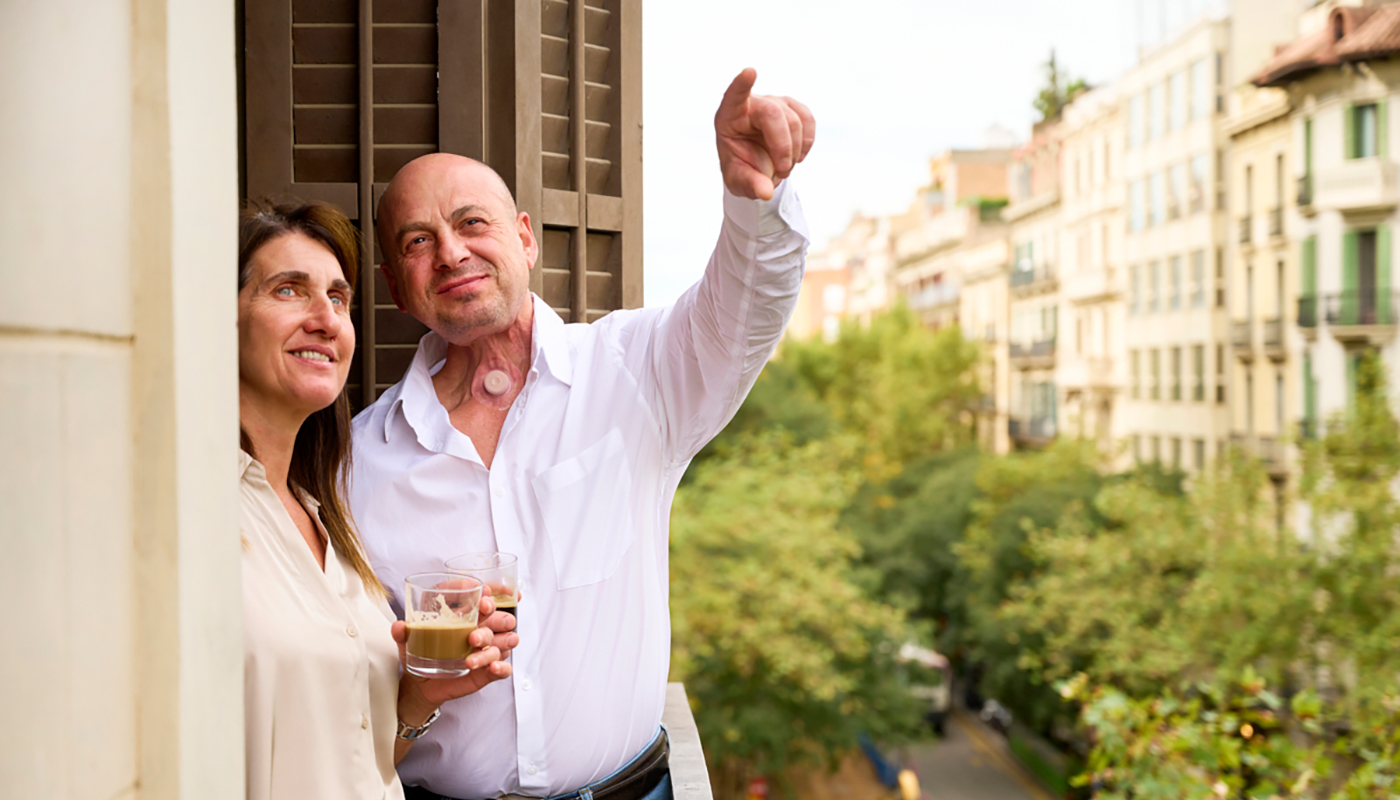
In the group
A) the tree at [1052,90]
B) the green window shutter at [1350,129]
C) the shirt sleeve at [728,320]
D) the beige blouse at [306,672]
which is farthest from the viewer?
the tree at [1052,90]

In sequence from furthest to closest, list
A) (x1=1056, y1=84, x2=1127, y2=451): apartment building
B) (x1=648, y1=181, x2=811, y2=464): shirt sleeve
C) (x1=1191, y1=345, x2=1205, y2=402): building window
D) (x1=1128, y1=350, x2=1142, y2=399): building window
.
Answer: (x1=1056, y1=84, x2=1127, y2=451): apartment building, (x1=1128, y1=350, x2=1142, y2=399): building window, (x1=1191, y1=345, x2=1205, y2=402): building window, (x1=648, y1=181, x2=811, y2=464): shirt sleeve

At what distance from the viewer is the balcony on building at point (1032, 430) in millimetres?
31625

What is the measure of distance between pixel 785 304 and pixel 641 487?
Answer: 0.47 metres

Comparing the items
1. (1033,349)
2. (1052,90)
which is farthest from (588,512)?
(1052,90)

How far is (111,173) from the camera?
69cm

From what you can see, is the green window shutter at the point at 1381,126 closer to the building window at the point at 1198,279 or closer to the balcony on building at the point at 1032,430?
the building window at the point at 1198,279

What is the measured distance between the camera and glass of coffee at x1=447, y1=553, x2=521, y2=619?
172cm

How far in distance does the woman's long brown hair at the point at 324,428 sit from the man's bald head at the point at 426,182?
1.18 feet

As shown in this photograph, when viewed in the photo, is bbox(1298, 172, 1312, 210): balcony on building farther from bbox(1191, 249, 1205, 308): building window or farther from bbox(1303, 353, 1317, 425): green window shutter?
bbox(1191, 249, 1205, 308): building window

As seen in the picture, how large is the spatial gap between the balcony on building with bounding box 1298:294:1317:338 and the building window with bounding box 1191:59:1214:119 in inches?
224

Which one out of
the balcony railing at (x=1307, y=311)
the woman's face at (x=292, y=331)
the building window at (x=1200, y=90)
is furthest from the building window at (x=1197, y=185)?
the woman's face at (x=292, y=331)

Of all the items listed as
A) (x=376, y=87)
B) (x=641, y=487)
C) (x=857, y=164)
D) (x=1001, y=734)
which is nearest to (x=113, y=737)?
(x=641, y=487)

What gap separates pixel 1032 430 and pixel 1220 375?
1063cm

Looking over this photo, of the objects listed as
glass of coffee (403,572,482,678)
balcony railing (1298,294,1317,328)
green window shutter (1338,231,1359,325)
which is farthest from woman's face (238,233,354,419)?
balcony railing (1298,294,1317,328)
